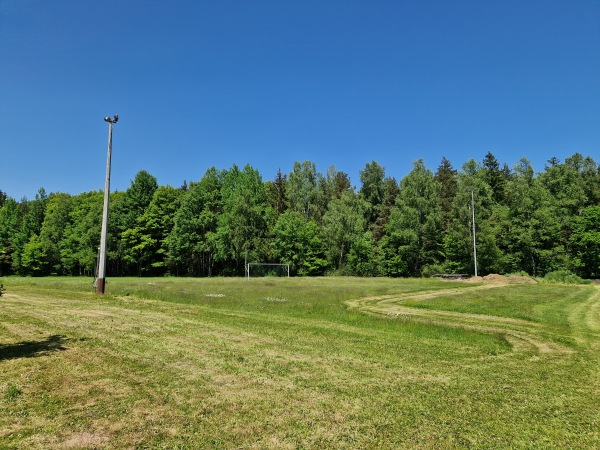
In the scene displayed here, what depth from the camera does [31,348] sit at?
8.77 meters

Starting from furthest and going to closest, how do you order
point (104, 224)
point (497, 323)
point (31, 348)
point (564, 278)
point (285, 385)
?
point (564, 278), point (104, 224), point (497, 323), point (31, 348), point (285, 385)

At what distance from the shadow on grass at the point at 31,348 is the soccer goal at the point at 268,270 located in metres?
56.4

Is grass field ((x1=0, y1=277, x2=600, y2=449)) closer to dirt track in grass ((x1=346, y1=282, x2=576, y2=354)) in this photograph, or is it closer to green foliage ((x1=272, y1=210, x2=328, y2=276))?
dirt track in grass ((x1=346, y1=282, x2=576, y2=354))

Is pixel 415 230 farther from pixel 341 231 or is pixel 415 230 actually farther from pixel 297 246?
pixel 297 246

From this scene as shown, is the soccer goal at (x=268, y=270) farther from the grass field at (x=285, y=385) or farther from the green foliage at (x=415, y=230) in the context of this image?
the grass field at (x=285, y=385)

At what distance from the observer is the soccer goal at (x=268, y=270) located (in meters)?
66.5

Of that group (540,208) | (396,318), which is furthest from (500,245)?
(396,318)

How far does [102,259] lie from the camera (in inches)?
921

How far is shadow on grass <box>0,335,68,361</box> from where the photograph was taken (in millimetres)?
8156

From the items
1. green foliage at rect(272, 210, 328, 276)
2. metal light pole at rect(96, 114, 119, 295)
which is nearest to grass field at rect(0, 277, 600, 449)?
metal light pole at rect(96, 114, 119, 295)

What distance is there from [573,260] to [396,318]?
184 ft

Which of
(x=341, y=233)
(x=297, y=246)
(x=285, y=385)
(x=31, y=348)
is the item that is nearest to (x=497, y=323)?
(x=285, y=385)

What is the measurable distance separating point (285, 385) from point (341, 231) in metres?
63.6

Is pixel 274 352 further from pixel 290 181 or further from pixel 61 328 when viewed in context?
pixel 290 181
